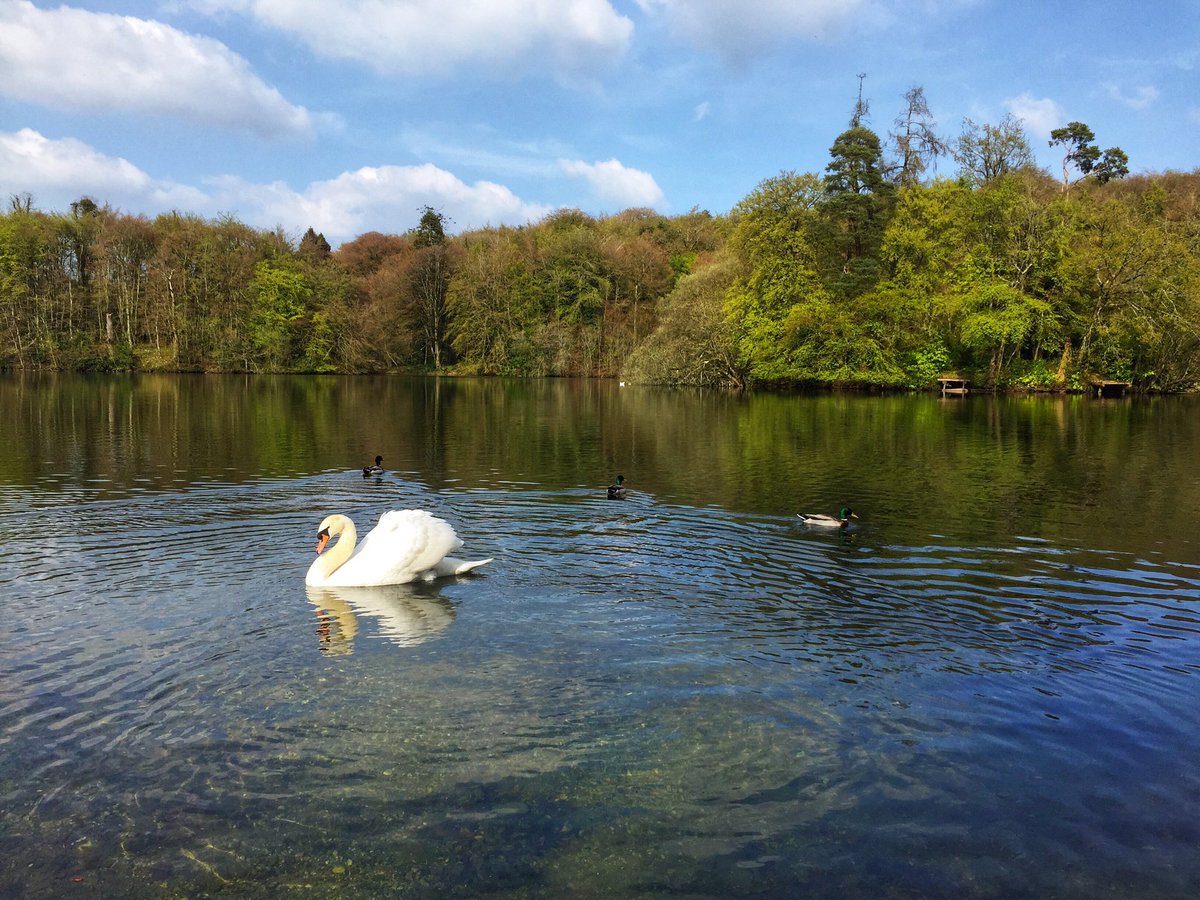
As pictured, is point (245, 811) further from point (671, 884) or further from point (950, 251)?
point (950, 251)

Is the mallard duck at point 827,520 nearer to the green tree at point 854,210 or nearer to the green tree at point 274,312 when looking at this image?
the green tree at point 854,210

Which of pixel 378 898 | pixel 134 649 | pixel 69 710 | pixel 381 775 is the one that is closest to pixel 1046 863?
pixel 378 898

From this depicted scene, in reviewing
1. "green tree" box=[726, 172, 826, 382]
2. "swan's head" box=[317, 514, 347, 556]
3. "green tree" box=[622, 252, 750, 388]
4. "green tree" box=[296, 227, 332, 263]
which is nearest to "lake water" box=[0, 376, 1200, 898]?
"swan's head" box=[317, 514, 347, 556]

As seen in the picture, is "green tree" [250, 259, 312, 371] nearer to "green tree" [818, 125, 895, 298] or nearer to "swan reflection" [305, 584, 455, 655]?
"green tree" [818, 125, 895, 298]

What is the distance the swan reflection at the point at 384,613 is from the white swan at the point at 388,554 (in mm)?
175

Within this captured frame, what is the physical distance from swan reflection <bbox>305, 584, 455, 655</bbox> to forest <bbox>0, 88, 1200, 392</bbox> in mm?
57117

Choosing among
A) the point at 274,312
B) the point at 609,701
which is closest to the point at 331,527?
the point at 609,701

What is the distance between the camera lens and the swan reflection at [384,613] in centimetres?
938

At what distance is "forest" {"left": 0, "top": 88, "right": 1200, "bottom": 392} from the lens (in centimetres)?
6216

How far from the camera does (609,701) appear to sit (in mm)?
7574

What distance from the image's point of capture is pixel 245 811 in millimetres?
5750

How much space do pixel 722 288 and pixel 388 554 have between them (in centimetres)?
6394

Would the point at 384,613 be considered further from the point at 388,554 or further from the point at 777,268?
the point at 777,268

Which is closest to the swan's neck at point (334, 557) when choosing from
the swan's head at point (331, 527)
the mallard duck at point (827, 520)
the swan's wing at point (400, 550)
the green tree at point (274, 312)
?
the swan's wing at point (400, 550)
